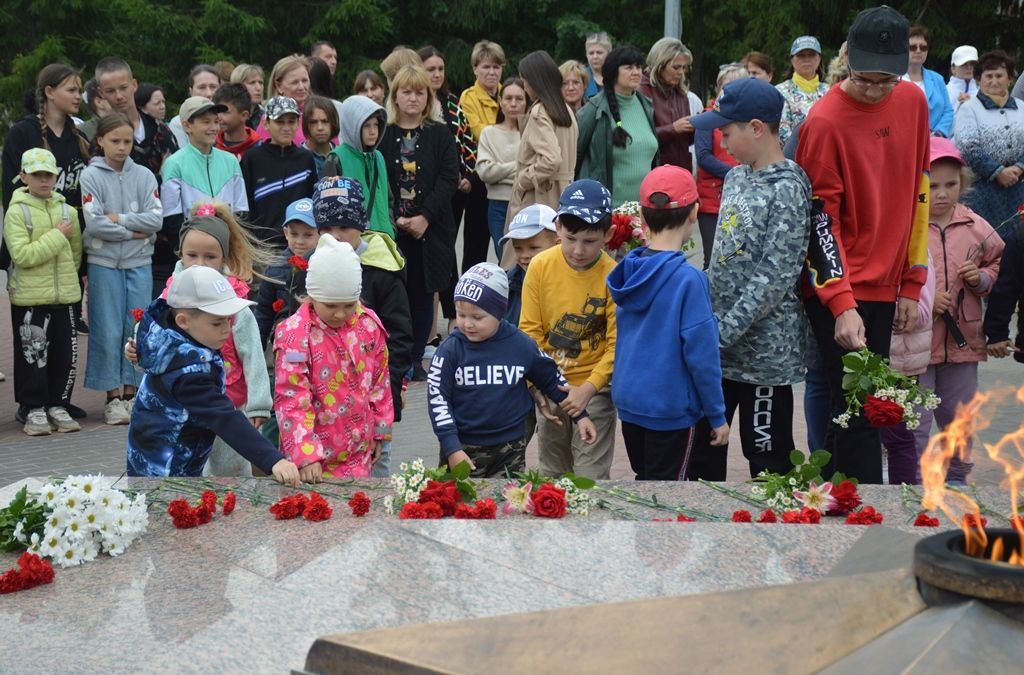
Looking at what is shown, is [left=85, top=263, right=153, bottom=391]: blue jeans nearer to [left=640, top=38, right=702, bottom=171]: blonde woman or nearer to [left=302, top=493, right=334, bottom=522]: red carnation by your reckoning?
[left=640, top=38, right=702, bottom=171]: blonde woman

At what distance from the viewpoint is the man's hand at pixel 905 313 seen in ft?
17.8

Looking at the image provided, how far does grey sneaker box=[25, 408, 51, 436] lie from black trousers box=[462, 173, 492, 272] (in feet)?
12.8

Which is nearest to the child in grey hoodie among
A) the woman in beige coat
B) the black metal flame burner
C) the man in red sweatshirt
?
the woman in beige coat

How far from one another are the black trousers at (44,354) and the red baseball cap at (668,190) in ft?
14.2

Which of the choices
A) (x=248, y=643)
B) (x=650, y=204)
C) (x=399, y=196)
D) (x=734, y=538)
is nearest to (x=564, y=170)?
(x=399, y=196)

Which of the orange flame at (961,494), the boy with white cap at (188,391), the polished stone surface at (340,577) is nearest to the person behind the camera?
the orange flame at (961,494)

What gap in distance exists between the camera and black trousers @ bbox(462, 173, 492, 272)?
10.9 meters

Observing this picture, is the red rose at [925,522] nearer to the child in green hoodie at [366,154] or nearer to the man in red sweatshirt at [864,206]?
the man in red sweatshirt at [864,206]

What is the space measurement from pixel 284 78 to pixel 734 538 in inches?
269

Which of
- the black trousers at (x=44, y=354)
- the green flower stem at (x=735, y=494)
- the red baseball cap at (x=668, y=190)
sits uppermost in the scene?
the red baseball cap at (x=668, y=190)

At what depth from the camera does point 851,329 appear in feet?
16.7

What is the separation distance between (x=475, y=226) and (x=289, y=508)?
683cm

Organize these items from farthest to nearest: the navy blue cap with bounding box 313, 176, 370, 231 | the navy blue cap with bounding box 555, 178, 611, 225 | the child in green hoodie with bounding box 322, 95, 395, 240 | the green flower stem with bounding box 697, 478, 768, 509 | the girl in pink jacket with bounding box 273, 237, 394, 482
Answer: the child in green hoodie with bounding box 322, 95, 395, 240 → the navy blue cap with bounding box 313, 176, 370, 231 → the navy blue cap with bounding box 555, 178, 611, 225 → the girl in pink jacket with bounding box 273, 237, 394, 482 → the green flower stem with bounding box 697, 478, 768, 509

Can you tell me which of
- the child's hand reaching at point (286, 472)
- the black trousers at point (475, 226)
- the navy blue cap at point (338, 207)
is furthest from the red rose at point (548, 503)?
the black trousers at point (475, 226)
